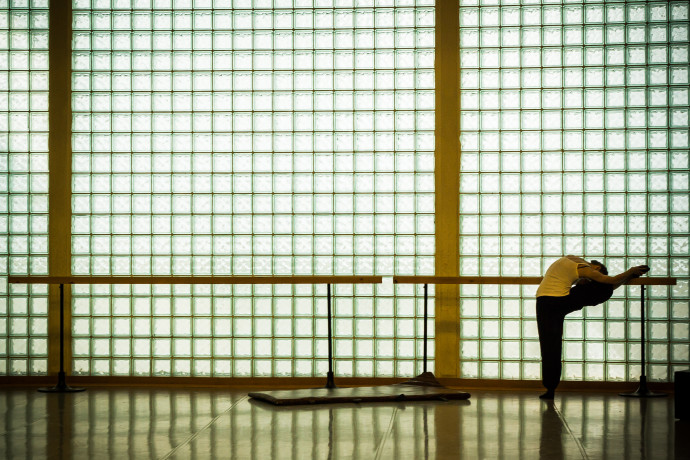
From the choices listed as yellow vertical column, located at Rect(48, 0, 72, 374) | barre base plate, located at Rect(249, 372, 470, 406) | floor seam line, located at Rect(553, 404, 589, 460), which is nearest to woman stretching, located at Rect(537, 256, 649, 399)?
floor seam line, located at Rect(553, 404, 589, 460)

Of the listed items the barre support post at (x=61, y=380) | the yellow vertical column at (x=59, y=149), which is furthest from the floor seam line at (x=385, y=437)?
the yellow vertical column at (x=59, y=149)

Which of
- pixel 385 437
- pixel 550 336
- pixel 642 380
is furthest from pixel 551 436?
pixel 642 380

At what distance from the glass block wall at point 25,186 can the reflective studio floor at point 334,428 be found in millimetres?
848

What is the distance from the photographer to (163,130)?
327 inches

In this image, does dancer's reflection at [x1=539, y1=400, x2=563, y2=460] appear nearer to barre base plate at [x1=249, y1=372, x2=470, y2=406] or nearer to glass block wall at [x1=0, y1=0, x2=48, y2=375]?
barre base plate at [x1=249, y1=372, x2=470, y2=406]

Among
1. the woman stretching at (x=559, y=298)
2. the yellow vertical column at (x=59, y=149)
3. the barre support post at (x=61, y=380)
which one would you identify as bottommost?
the barre support post at (x=61, y=380)

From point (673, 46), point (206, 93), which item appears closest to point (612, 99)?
point (673, 46)

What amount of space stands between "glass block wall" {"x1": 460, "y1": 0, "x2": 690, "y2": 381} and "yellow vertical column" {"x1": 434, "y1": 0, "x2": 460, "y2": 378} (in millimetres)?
93

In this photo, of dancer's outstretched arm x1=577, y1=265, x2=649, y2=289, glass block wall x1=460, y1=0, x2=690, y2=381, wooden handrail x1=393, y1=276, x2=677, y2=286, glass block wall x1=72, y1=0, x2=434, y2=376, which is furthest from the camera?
glass block wall x1=72, y1=0, x2=434, y2=376

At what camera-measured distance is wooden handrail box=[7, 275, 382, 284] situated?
765 cm

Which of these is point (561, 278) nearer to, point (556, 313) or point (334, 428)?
point (556, 313)

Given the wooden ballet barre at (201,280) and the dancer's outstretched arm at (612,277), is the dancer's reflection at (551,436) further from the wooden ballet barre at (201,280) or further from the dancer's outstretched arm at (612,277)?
the wooden ballet barre at (201,280)

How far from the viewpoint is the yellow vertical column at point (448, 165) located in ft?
26.6

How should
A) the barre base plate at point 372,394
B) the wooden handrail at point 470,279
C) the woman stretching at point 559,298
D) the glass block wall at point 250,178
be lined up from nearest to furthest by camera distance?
the barre base plate at point 372,394, the woman stretching at point 559,298, the wooden handrail at point 470,279, the glass block wall at point 250,178
